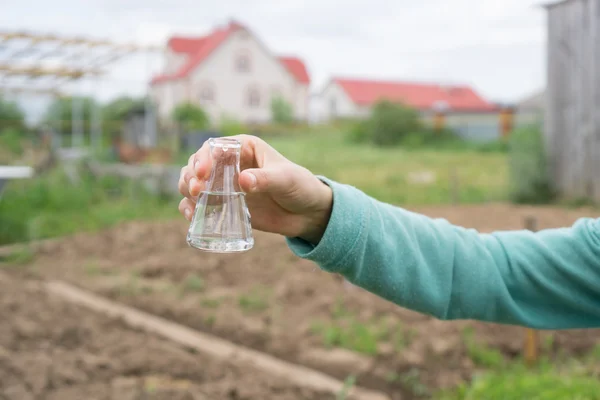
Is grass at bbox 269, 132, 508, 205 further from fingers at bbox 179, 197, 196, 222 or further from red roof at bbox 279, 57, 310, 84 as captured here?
red roof at bbox 279, 57, 310, 84

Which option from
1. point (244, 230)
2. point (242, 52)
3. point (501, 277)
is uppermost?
point (242, 52)

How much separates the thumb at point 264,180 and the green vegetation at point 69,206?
18.0ft

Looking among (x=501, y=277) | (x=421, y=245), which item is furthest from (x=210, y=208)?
(x=501, y=277)

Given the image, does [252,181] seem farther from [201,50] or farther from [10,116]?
[201,50]

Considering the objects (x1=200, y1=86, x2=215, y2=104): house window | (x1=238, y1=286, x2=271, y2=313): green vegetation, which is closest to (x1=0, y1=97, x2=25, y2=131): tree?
(x1=200, y1=86, x2=215, y2=104): house window

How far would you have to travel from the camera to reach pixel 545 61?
6.34 meters

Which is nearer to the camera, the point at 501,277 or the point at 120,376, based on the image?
the point at 501,277

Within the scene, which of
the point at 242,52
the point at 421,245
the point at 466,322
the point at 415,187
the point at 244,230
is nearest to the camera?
the point at 244,230

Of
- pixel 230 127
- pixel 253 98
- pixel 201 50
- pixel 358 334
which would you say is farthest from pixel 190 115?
pixel 358 334

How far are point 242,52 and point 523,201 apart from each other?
61.8ft

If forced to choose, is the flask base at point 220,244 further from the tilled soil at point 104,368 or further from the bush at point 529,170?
the bush at point 529,170

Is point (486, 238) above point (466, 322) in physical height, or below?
above

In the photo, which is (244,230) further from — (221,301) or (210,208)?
(221,301)

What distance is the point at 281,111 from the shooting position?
22.5m
